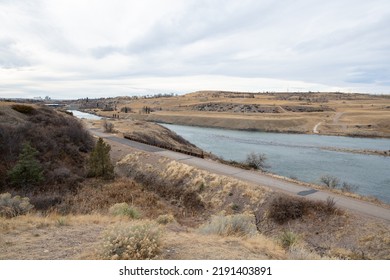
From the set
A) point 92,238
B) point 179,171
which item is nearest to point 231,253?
point 92,238

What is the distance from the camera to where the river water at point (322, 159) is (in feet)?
91.8

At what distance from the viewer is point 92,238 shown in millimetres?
7512

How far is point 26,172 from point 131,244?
1386 centimetres

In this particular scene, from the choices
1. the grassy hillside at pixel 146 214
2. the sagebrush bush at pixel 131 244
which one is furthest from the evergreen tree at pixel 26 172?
the sagebrush bush at pixel 131 244

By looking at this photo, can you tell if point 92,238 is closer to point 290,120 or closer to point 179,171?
point 179,171

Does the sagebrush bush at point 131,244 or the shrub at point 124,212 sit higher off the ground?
the sagebrush bush at point 131,244

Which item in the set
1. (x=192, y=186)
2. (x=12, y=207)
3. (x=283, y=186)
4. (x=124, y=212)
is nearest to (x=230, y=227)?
(x=124, y=212)

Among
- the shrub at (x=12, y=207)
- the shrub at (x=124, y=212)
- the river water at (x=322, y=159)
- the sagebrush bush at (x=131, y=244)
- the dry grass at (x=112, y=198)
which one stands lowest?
the river water at (x=322, y=159)

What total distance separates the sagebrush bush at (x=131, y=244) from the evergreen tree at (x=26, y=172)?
13.1 meters

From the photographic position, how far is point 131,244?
5.59m

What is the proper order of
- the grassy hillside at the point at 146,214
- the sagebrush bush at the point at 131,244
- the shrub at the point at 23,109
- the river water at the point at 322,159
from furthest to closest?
the shrub at the point at 23,109 → the river water at the point at 322,159 → the grassy hillside at the point at 146,214 → the sagebrush bush at the point at 131,244

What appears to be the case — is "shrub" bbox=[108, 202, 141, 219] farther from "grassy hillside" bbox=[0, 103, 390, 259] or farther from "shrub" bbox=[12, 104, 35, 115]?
"shrub" bbox=[12, 104, 35, 115]

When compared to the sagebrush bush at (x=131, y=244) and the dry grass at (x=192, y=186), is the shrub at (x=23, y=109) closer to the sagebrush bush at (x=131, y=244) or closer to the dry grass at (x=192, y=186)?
the dry grass at (x=192, y=186)

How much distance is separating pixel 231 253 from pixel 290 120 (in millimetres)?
73369
